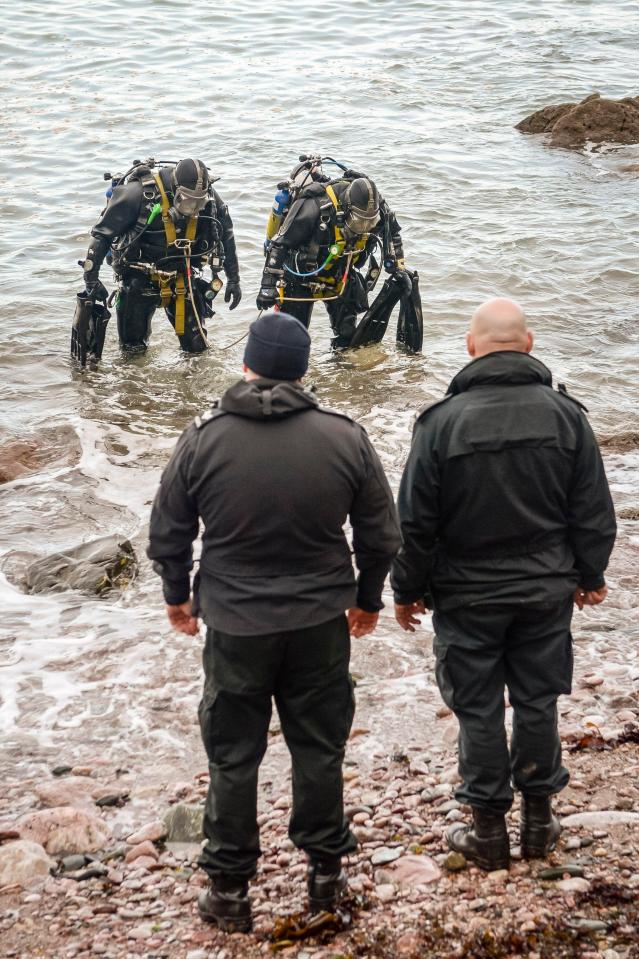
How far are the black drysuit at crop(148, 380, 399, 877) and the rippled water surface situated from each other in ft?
3.62

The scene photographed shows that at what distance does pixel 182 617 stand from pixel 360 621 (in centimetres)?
57

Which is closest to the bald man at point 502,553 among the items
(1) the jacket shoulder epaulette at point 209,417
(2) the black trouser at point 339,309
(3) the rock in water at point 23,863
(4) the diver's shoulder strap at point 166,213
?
(1) the jacket shoulder epaulette at point 209,417

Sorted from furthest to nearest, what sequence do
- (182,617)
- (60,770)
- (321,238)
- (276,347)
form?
(321,238)
(60,770)
(182,617)
(276,347)

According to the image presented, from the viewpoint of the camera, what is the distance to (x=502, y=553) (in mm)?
3381

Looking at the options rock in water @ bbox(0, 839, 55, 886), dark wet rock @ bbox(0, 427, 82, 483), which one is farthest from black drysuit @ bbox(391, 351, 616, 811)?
dark wet rock @ bbox(0, 427, 82, 483)

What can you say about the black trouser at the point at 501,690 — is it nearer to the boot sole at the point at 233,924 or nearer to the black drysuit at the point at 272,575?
the black drysuit at the point at 272,575

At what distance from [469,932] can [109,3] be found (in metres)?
26.1

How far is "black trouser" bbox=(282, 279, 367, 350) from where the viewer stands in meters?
8.73

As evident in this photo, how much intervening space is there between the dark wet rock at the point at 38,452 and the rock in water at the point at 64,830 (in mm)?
3894

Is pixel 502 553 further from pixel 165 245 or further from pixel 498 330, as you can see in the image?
pixel 165 245

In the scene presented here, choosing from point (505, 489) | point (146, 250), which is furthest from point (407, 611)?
point (146, 250)

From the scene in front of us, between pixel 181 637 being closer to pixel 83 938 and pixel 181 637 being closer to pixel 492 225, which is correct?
pixel 83 938

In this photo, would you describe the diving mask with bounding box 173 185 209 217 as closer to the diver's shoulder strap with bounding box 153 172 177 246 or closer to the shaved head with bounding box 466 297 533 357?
the diver's shoulder strap with bounding box 153 172 177 246

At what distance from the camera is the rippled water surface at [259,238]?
16.4 ft
